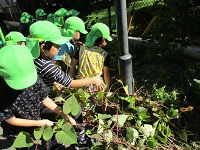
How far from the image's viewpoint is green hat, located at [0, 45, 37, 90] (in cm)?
148

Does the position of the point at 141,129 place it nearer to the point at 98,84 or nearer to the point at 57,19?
the point at 98,84

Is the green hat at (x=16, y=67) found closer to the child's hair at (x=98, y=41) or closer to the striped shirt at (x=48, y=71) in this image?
the striped shirt at (x=48, y=71)

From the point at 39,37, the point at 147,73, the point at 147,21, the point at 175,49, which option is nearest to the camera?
the point at 39,37

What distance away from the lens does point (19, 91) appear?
69.1 inches

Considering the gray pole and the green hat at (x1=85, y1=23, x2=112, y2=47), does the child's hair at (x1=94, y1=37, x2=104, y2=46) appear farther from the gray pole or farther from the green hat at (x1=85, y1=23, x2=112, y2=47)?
the gray pole

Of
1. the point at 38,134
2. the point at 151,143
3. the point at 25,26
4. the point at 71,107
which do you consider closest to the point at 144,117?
the point at 151,143

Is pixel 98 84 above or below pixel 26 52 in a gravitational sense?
below

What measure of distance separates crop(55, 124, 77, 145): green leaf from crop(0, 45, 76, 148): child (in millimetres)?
205

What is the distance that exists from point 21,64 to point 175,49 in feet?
9.64

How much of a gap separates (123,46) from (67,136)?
3.07 ft

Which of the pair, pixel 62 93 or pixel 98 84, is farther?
pixel 62 93

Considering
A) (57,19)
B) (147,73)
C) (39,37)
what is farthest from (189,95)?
(57,19)

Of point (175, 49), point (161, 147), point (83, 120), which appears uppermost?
point (175, 49)

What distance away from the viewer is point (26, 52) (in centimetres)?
156
